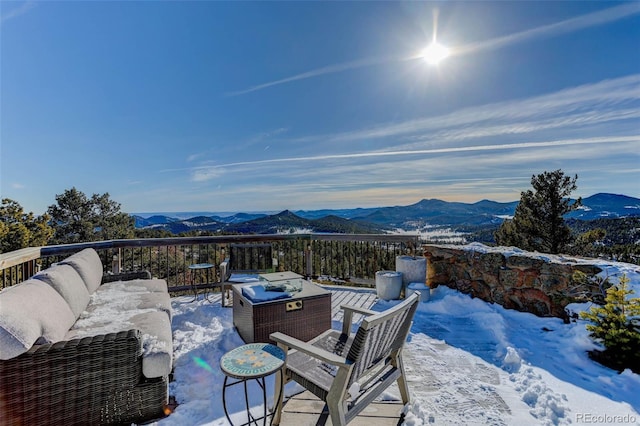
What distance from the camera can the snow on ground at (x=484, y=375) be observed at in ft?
6.48

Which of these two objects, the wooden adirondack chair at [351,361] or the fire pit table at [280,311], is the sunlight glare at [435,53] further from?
the wooden adirondack chair at [351,361]

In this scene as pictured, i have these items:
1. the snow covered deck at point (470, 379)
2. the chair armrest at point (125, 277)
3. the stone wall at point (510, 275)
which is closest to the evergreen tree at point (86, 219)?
the chair armrest at point (125, 277)

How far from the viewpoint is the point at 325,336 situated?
7.22ft

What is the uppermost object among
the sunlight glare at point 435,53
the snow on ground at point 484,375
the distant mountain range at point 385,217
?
the sunlight glare at point 435,53

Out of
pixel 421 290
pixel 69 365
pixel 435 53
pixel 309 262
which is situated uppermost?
pixel 435 53

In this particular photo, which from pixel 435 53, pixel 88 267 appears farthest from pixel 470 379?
pixel 435 53

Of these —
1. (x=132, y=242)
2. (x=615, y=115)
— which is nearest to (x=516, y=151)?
(x=615, y=115)

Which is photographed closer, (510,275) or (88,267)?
(88,267)

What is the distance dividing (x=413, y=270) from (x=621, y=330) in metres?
2.47

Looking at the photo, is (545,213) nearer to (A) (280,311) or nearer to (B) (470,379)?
(B) (470,379)

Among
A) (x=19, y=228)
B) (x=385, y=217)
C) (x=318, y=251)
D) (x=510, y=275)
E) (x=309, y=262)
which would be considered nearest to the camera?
(x=510, y=275)

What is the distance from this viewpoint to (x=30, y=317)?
1.73 metres

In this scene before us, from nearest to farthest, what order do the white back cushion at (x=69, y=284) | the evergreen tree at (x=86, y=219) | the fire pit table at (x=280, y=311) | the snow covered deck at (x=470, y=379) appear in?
the snow covered deck at (x=470, y=379), the white back cushion at (x=69, y=284), the fire pit table at (x=280, y=311), the evergreen tree at (x=86, y=219)

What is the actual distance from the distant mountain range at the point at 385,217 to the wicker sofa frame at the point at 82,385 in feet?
13.3
